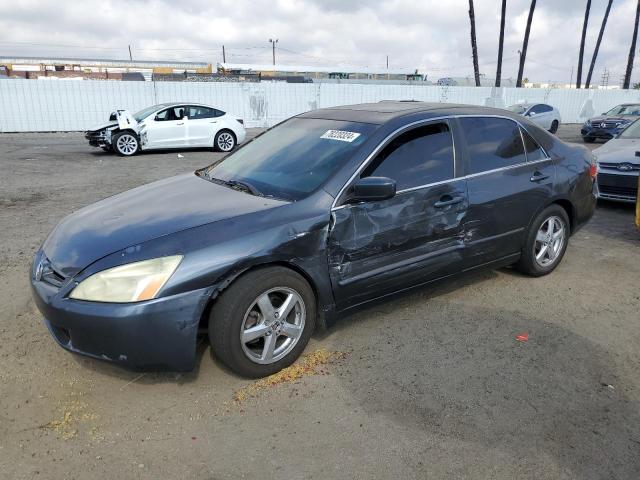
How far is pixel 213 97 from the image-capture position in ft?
77.4

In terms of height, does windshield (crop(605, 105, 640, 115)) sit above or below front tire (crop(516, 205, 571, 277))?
above

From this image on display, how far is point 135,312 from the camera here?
8.73ft

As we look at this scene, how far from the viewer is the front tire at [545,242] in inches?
179

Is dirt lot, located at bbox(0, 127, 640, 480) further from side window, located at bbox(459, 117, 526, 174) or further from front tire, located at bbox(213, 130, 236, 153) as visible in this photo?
front tire, located at bbox(213, 130, 236, 153)

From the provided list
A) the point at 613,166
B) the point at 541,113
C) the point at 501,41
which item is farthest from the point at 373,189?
the point at 501,41

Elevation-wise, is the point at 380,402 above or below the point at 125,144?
below

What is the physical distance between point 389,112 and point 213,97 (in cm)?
2116

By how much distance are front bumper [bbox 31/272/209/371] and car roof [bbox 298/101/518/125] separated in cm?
188

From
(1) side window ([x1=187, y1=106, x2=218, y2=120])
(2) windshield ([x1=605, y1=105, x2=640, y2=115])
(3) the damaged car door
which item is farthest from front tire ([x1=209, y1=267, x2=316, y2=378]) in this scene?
(2) windshield ([x1=605, y1=105, x2=640, y2=115])

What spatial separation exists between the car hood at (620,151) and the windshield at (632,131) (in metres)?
0.21

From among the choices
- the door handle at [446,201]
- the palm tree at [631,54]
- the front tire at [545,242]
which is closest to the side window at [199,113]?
the front tire at [545,242]

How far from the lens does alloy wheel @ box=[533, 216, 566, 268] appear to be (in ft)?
15.3

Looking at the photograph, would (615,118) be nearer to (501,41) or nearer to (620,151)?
(620,151)

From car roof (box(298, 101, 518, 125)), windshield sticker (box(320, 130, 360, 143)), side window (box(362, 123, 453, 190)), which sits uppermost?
car roof (box(298, 101, 518, 125))
